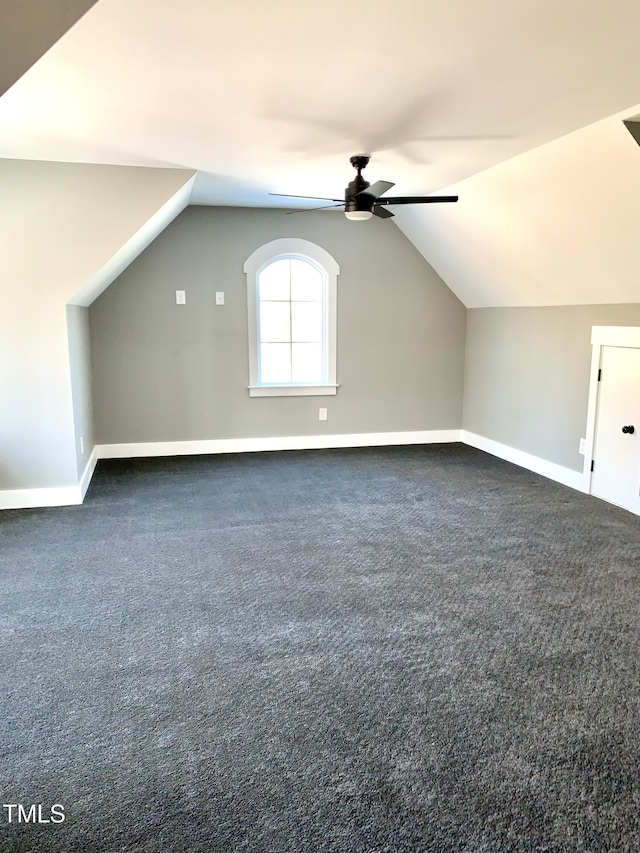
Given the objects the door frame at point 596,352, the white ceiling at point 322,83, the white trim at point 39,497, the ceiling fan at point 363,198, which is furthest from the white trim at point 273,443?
the ceiling fan at point 363,198

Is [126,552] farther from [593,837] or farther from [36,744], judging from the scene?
[593,837]

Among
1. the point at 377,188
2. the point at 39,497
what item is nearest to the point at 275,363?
the point at 39,497

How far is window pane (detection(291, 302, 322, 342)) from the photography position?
5793mm

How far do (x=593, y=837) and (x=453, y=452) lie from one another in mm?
4408

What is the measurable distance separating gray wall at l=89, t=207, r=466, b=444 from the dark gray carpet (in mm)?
1727

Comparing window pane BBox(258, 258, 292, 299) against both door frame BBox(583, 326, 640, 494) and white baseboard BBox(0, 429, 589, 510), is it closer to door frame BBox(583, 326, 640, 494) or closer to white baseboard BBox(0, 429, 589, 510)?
white baseboard BBox(0, 429, 589, 510)

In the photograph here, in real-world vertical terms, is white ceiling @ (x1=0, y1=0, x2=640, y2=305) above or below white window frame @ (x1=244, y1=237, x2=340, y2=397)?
above

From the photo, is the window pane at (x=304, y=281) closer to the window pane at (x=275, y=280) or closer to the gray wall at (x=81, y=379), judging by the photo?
the window pane at (x=275, y=280)

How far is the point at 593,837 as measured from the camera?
4.89 feet

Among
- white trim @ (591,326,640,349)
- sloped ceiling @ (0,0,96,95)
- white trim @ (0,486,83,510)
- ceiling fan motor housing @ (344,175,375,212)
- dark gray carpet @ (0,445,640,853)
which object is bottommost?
dark gray carpet @ (0,445,640,853)

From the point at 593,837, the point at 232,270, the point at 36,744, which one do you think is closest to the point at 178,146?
the point at 232,270

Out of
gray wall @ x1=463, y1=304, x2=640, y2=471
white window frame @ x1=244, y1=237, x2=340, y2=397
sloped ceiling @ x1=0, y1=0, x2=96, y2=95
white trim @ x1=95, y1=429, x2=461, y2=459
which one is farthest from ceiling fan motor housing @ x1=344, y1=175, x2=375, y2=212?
white trim @ x1=95, y1=429, x2=461, y2=459

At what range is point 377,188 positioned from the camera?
3.26 meters

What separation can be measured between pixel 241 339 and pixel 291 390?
70 centimetres
